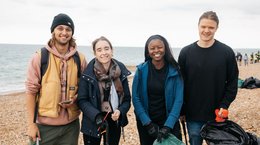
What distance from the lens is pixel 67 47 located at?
4.05m

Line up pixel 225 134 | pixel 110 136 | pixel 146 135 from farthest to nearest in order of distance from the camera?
pixel 146 135 → pixel 110 136 → pixel 225 134

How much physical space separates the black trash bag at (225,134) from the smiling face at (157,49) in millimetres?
1050

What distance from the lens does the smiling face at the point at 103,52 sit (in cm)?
402

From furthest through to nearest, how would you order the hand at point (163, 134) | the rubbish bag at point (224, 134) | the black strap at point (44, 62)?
the hand at point (163, 134) → the black strap at point (44, 62) → the rubbish bag at point (224, 134)

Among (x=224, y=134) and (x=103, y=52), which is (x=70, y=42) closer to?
(x=103, y=52)

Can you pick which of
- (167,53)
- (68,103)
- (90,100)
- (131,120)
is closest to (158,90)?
(167,53)

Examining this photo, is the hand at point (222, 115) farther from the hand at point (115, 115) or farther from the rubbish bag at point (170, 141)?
the hand at point (115, 115)

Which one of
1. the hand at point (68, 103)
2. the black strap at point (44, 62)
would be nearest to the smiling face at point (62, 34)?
the black strap at point (44, 62)

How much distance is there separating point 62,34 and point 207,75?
1923 mm

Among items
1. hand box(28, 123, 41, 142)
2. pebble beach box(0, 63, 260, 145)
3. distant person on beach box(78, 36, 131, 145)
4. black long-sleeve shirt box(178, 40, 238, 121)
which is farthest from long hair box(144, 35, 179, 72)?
pebble beach box(0, 63, 260, 145)

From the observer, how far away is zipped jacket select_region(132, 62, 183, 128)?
4.10m

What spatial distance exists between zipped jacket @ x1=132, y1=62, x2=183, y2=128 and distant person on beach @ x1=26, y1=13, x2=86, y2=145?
0.78 meters

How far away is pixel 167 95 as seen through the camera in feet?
13.5

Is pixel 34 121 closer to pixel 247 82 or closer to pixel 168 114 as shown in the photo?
pixel 168 114
